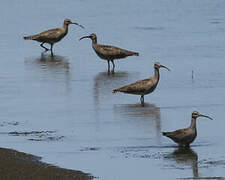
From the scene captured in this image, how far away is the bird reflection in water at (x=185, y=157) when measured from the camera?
1285 centimetres

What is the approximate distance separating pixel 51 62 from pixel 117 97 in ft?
19.4

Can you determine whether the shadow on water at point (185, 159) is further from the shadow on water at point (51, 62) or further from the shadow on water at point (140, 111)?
the shadow on water at point (51, 62)

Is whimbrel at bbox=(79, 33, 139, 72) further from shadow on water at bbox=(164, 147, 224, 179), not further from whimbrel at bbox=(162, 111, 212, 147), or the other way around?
shadow on water at bbox=(164, 147, 224, 179)

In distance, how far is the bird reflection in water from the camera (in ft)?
42.2

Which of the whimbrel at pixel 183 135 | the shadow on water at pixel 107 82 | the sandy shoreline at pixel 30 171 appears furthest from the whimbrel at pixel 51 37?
the sandy shoreline at pixel 30 171

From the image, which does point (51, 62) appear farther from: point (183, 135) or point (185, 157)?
point (185, 157)

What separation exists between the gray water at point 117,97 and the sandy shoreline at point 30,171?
318 mm

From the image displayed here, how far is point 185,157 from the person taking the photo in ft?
44.0

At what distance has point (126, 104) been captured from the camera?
58.6 ft

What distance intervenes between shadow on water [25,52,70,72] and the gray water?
3cm

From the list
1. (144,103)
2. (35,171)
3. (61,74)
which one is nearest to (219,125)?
(144,103)

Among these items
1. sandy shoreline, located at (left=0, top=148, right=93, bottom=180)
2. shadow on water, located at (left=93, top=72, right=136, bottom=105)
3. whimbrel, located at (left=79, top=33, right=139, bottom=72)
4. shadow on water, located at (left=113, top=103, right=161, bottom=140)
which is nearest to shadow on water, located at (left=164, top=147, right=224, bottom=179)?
sandy shoreline, located at (left=0, top=148, right=93, bottom=180)

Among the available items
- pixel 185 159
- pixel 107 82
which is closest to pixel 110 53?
pixel 107 82

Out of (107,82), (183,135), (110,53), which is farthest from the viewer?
(110,53)
